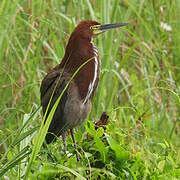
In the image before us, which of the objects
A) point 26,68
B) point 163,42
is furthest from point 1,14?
point 163,42

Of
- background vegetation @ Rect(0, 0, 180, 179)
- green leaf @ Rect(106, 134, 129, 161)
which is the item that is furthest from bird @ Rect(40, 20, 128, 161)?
green leaf @ Rect(106, 134, 129, 161)

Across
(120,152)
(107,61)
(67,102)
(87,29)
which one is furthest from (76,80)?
(120,152)

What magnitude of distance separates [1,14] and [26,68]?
632mm

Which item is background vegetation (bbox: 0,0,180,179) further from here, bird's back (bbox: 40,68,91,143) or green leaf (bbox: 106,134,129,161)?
green leaf (bbox: 106,134,129,161)

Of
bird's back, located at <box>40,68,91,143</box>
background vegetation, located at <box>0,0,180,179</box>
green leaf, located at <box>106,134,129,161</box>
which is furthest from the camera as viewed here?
background vegetation, located at <box>0,0,180,179</box>

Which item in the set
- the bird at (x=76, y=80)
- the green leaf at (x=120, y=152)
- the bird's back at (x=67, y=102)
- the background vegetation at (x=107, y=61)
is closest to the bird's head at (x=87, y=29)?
the bird at (x=76, y=80)

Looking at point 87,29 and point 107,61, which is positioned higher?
point 87,29

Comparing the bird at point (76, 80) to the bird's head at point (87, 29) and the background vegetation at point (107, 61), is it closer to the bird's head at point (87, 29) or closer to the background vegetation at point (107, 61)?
the bird's head at point (87, 29)

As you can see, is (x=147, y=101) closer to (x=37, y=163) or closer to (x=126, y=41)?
(x=126, y=41)

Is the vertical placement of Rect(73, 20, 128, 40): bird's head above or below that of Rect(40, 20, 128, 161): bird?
above

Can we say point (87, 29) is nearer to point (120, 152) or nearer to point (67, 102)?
point (67, 102)

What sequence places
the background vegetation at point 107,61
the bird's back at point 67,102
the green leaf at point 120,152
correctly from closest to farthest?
the green leaf at point 120,152 < the bird's back at point 67,102 < the background vegetation at point 107,61

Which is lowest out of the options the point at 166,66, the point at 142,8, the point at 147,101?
the point at 147,101

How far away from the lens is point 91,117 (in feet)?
12.7
